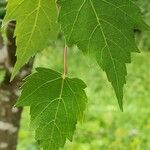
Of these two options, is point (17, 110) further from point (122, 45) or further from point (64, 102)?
point (122, 45)

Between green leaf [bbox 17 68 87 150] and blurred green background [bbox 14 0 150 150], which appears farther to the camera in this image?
blurred green background [bbox 14 0 150 150]

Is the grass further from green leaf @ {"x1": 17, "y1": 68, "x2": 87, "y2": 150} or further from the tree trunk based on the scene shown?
green leaf @ {"x1": 17, "y1": 68, "x2": 87, "y2": 150}

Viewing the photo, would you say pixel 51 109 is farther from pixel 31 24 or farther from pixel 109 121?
pixel 109 121

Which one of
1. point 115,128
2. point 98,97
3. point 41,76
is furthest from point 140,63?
point 41,76

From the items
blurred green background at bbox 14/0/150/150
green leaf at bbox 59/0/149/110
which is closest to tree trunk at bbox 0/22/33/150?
green leaf at bbox 59/0/149/110

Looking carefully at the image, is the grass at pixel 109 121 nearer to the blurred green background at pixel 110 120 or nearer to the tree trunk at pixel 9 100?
the blurred green background at pixel 110 120

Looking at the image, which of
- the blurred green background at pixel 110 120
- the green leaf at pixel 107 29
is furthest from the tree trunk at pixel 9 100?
the blurred green background at pixel 110 120

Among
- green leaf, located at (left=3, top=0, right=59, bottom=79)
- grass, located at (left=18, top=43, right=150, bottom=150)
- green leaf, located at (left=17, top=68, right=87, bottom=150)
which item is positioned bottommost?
grass, located at (left=18, top=43, right=150, bottom=150)
